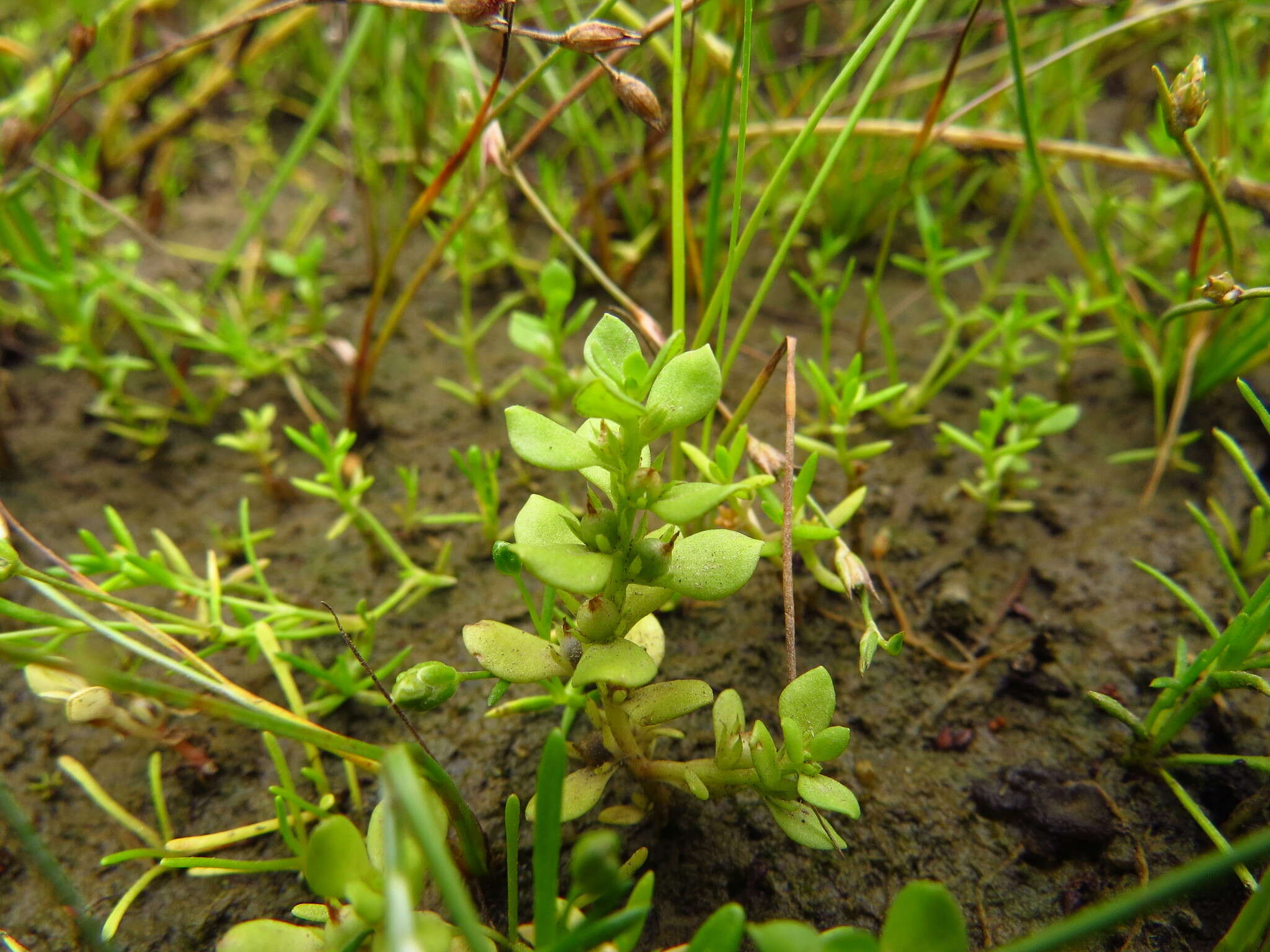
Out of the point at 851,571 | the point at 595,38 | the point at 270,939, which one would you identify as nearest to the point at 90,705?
the point at 270,939

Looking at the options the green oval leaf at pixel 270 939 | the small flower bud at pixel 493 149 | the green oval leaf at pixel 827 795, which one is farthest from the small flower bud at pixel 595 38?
the green oval leaf at pixel 270 939

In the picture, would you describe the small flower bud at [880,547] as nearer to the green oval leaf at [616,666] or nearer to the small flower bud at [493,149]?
the green oval leaf at [616,666]

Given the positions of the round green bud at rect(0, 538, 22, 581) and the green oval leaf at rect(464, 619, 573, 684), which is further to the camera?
the round green bud at rect(0, 538, 22, 581)

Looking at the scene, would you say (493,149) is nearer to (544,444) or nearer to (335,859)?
(544,444)

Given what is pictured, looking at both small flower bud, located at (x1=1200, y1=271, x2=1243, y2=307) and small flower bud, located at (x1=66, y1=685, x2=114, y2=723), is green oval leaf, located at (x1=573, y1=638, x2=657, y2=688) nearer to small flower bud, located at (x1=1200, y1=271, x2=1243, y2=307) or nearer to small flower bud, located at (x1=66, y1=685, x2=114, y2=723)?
small flower bud, located at (x1=66, y1=685, x2=114, y2=723)

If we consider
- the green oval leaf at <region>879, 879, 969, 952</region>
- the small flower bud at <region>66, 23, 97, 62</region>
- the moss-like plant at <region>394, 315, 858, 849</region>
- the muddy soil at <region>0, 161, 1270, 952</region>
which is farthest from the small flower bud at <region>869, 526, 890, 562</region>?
the small flower bud at <region>66, 23, 97, 62</region>

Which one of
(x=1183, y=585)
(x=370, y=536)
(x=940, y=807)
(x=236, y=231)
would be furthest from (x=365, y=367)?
(x=1183, y=585)

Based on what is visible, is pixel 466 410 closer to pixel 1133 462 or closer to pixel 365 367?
pixel 365 367
